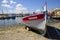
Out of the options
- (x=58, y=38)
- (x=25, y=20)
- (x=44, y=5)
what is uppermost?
(x=44, y=5)

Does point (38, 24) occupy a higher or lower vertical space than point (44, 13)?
lower

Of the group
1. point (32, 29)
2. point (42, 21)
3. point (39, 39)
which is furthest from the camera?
point (32, 29)

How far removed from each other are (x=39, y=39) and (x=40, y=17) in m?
3.14

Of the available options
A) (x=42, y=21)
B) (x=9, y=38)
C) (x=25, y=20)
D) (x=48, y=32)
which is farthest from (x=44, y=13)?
(x=9, y=38)

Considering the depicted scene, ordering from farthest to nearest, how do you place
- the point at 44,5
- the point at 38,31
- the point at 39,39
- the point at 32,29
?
the point at 32,29 → the point at 38,31 → the point at 44,5 → the point at 39,39

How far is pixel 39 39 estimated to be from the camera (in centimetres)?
1035

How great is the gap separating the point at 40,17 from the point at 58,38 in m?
2.94

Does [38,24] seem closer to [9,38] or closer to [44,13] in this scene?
[44,13]

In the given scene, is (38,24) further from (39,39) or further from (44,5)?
(39,39)

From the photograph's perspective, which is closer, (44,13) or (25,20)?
(44,13)

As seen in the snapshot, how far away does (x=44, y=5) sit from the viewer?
39.1 feet

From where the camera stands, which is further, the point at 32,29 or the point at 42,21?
the point at 32,29

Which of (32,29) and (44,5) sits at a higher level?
(44,5)

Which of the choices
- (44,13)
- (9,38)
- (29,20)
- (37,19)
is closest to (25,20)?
(29,20)
